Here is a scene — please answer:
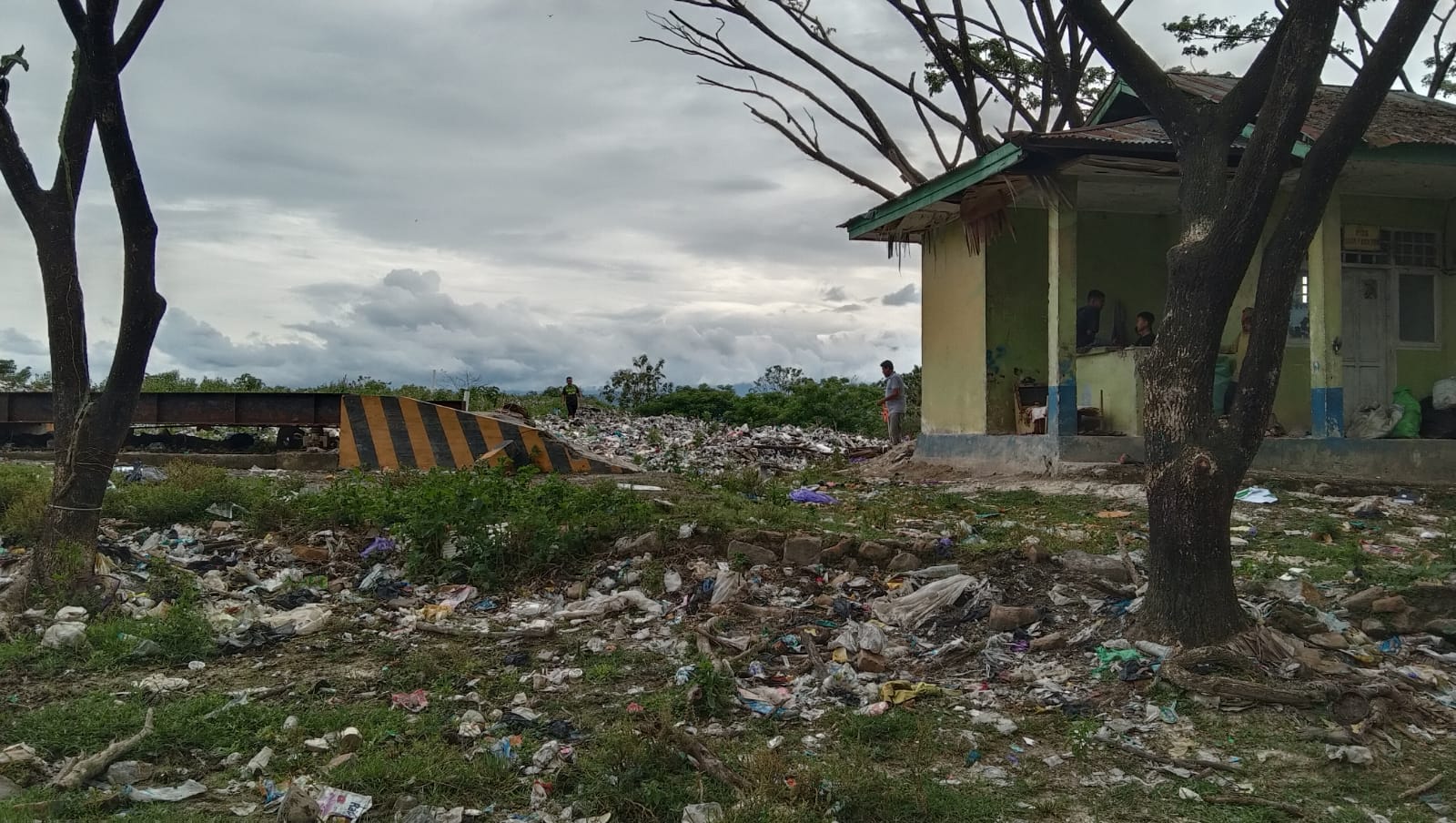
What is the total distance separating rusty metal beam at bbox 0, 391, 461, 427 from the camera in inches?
438

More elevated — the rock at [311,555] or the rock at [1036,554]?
the rock at [1036,554]

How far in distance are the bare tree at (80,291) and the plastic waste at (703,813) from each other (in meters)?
3.88

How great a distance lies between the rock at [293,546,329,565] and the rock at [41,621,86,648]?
178 cm

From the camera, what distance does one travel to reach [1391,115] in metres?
10.6

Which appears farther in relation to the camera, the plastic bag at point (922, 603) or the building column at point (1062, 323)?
the building column at point (1062, 323)

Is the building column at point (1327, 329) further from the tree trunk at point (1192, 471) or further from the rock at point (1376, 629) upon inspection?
the tree trunk at point (1192, 471)

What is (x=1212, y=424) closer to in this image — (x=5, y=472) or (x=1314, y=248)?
(x=1314, y=248)

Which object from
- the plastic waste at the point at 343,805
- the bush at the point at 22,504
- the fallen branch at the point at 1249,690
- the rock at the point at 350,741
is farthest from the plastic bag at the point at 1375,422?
the bush at the point at 22,504

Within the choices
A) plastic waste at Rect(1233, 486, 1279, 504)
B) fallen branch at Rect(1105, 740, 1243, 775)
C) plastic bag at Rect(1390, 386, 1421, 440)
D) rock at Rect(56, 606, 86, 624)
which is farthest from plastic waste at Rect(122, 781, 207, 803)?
plastic bag at Rect(1390, 386, 1421, 440)

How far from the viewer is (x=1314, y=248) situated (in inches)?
404

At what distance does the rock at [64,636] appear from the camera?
434 centimetres

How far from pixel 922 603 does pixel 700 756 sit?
205cm

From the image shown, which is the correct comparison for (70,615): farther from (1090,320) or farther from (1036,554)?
(1090,320)

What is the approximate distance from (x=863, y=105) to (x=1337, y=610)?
14.7 metres
